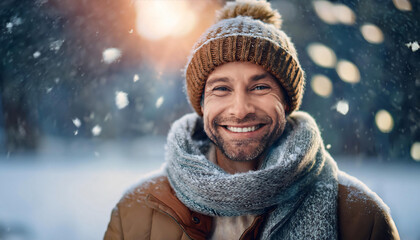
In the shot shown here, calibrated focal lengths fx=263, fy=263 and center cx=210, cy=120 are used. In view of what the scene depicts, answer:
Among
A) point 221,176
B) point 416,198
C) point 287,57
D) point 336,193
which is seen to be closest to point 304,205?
point 336,193

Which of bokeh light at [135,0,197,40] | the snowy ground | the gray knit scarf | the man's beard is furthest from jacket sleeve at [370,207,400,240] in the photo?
bokeh light at [135,0,197,40]

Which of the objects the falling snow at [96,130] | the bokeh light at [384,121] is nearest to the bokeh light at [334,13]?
the bokeh light at [384,121]

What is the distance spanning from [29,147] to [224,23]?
6.95 feet

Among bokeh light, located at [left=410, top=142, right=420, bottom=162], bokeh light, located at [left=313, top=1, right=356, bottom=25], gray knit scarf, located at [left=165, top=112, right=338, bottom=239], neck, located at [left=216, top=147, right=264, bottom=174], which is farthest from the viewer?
bokeh light, located at [left=410, top=142, right=420, bottom=162]

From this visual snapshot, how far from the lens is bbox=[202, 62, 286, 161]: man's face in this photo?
1412mm

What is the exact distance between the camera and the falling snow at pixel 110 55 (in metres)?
2.04

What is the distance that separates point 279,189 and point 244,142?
1.01ft

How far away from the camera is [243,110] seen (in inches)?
54.4

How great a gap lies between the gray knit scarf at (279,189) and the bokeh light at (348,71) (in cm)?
86

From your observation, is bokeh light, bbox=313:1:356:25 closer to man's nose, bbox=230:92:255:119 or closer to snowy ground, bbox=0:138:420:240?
man's nose, bbox=230:92:255:119

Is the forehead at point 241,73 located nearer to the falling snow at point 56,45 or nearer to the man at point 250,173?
the man at point 250,173

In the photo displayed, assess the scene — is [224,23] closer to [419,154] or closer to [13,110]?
[13,110]

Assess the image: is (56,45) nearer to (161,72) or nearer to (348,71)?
(161,72)

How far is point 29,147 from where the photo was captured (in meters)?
2.42
